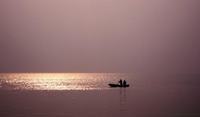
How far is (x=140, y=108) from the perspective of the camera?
274 feet

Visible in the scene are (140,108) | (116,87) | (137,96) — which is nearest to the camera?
(140,108)

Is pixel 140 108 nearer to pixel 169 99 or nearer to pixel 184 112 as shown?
pixel 184 112

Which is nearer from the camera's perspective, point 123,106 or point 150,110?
point 150,110

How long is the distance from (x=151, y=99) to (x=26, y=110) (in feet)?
85.4

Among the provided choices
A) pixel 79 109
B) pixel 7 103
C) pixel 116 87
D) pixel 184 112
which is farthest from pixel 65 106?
pixel 116 87

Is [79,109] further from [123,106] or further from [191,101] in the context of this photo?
[191,101]

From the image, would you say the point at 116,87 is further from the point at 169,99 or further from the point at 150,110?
the point at 150,110

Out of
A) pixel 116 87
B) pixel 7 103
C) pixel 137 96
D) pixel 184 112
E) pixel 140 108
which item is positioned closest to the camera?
pixel 184 112

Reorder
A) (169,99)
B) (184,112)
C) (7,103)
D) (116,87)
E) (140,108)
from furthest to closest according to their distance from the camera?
1. (116,87)
2. (169,99)
3. (7,103)
4. (140,108)
5. (184,112)

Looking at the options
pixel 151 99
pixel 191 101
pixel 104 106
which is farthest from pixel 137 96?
pixel 104 106

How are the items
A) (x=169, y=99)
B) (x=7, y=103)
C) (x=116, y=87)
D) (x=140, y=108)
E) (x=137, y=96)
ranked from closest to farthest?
1. (x=140, y=108)
2. (x=7, y=103)
3. (x=169, y=99)
4. (x=137, y=96)
5. (x=116, y=87)

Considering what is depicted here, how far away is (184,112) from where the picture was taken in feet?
258

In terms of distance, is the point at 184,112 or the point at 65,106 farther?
the point at 65,106

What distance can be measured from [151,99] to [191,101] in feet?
24.8
